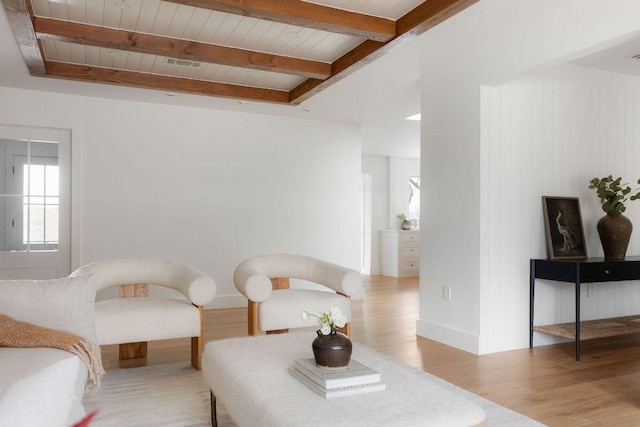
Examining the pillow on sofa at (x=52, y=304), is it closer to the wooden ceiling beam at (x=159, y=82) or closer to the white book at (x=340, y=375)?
the white book at (x=340, y=375)

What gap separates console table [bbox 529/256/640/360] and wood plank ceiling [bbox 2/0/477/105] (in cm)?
197

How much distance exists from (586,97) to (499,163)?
120 centimetres

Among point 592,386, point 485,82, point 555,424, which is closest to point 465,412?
point 555,424

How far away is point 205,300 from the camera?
10.7ft

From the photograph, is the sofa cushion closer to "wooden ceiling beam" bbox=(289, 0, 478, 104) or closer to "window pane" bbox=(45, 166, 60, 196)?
"wooden ceiling beam" bbox=(289, 0, 478, 104)

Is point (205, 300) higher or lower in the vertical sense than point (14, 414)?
lower

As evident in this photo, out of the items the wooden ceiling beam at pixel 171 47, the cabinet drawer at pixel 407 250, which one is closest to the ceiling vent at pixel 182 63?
the wooden ceiling beam at pixel 171 47

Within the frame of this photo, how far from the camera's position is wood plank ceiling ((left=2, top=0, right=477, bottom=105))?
310 cm

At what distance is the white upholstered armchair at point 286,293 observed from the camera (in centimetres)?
341

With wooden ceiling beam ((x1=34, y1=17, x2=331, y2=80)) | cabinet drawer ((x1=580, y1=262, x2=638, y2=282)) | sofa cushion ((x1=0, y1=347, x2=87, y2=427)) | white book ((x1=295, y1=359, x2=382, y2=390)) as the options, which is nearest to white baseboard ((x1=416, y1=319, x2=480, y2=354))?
cabinet drawer ((x1=580, y1=262, x2=638, y2=282))

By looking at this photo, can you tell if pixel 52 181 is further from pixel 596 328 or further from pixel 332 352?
pixel 596 328

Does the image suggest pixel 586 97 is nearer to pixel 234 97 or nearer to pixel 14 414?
pixel 234 97

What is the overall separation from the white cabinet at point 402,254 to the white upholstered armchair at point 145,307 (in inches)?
229

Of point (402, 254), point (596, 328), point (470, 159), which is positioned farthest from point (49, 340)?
point (402, 254)
